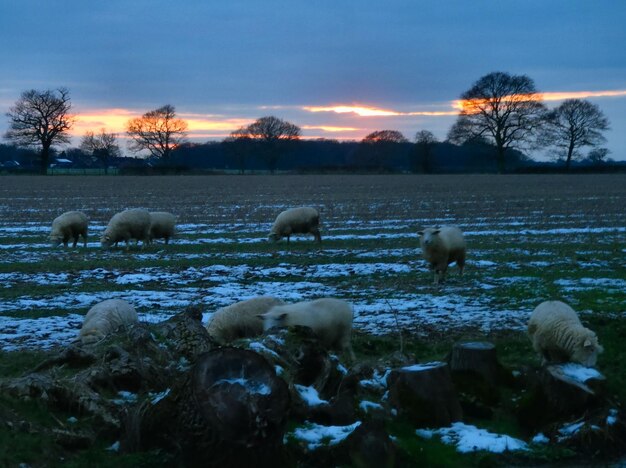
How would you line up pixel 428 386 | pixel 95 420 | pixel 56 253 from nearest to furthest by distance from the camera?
pixel 95 420 → pixel 428 386 → pixel 56 253

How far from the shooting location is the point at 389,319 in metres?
10.1

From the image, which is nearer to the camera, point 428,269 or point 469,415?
point 469,415

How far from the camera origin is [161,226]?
20000 millimetres

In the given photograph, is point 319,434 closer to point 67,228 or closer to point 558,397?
point 558,397

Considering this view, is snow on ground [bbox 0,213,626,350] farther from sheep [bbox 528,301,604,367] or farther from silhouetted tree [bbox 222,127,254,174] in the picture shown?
silhouetted tree [bbox 222,127,254,174]

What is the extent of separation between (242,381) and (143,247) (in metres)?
14.9

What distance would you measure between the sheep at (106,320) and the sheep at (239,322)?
1160 millimetres

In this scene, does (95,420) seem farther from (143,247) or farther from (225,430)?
(143,247)

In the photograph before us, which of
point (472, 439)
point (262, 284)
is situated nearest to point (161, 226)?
point (262, 284)

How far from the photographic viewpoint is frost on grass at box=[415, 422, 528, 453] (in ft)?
19.6

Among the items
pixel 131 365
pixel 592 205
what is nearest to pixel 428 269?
pixel 131 365

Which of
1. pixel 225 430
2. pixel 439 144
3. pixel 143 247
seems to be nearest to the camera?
pixel 225 430

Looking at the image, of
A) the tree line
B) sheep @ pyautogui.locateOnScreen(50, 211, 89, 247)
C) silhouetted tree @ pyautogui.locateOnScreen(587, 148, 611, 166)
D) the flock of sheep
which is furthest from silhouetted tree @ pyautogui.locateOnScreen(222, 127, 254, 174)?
the flock of sheep

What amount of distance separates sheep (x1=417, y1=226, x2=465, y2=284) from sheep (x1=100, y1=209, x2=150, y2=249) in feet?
29.0
